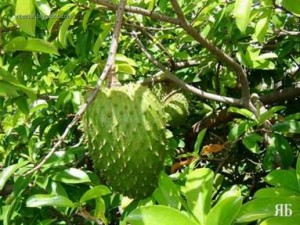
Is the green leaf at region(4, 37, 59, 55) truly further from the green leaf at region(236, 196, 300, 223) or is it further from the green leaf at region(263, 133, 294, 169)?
the green leaf at region(263, 133, 294, 169)

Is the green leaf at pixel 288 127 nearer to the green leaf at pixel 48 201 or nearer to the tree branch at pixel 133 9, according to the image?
the tree branch at pixel 133 9

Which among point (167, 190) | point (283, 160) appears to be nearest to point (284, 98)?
point (283, 160)

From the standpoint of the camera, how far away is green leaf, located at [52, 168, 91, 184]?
1.73 metres

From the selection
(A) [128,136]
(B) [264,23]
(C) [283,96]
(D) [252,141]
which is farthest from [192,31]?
(C) [283,96]

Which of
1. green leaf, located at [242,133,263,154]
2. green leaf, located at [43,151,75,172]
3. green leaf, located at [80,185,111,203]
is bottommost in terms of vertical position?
green leaf, located at [43,151,75,172]

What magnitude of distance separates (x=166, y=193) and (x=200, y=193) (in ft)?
0.74

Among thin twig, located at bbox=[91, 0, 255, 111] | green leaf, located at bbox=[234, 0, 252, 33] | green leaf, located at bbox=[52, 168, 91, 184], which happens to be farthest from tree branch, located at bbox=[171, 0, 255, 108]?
green leaf, located at bbox=[52, 168, 91, 184]

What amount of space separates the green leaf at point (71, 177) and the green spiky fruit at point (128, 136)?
5.5 inches

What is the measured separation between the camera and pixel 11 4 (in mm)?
2094

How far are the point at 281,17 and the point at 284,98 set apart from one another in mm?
461

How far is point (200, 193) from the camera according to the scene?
1.38 meters

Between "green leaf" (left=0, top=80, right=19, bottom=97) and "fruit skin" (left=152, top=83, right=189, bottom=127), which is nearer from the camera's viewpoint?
"green leaf" (left=0, top=80, right=19, bottom=97)

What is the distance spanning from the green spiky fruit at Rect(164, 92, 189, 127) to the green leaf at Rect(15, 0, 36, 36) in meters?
1.34

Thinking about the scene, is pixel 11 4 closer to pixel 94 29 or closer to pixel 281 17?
pixel 94 29
